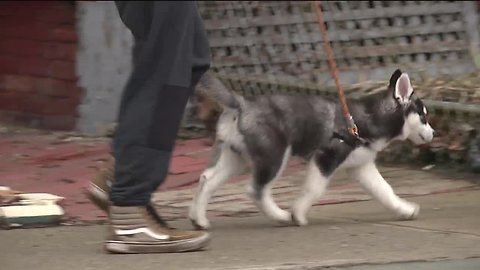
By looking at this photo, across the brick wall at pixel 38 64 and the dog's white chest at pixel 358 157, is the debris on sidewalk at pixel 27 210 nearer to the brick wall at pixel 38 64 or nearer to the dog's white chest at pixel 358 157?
the dog's white chest at pixel 358 157

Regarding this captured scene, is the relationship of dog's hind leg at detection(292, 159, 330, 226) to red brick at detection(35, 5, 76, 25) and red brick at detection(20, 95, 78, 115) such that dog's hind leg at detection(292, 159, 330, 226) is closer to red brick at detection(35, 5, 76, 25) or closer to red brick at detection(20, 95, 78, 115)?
red brick at detection(20, 95, 78, 115)

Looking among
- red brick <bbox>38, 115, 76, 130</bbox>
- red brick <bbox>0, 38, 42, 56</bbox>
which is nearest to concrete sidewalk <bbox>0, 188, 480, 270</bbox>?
red brick <bbox>38, 115, 76, 130</bbox>

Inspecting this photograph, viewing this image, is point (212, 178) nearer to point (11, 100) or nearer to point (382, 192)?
point (382, 192)

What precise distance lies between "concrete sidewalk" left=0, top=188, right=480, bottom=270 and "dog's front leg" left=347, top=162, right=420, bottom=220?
2.6 inches

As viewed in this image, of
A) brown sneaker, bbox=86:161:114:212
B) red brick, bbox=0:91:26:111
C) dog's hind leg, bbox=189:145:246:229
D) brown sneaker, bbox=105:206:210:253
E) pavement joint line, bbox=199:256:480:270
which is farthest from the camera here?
red brick, bbox=0:91:26:111

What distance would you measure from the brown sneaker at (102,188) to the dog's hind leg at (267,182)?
2.82 feet

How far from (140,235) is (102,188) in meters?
0.47

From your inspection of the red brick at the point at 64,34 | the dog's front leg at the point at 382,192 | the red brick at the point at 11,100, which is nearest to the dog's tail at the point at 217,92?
the dog's front leg at the point at 382,192

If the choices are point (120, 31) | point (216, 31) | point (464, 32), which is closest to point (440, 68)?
point (464, 32)

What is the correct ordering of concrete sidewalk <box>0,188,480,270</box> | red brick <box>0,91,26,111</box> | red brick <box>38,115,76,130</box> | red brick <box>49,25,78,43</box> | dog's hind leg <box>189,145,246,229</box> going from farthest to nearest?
red brick <box>0,91,26,111</box> < red brick <box>38,115,76,130</box> < red brick <box>49,25,78,43</box> < dog's hind leg <box>189,145,246,229</box> < concrete sidewalk <box>0,188,480,270</box>

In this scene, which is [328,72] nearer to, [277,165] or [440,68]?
[440,68]

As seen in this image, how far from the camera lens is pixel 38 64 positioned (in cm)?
986

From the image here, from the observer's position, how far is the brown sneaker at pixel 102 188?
5523 mm

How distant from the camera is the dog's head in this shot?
6305 millimetres
